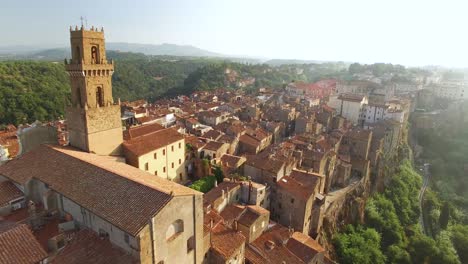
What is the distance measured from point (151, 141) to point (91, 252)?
17214 mm

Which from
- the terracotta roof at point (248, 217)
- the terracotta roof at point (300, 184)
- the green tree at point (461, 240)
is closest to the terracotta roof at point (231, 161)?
the terracotta roof at point (300, 184)

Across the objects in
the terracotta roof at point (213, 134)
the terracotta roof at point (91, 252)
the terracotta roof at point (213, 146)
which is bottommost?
the terracotta roof at point (213, 134)

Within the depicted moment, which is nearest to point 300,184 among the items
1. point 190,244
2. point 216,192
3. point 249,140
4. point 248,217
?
point 248,217

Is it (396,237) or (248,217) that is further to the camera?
(396,237)

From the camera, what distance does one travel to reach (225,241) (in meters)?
25.2

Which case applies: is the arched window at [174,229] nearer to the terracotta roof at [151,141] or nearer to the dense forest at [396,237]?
the terracotta roof at [151,141]

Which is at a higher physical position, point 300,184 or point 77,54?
point 77,54

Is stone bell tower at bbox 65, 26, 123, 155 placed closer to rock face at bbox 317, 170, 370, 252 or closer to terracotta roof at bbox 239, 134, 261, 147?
terracotta roof at bbox 239, 134, 261, 147

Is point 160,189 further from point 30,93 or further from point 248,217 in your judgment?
point 30,93

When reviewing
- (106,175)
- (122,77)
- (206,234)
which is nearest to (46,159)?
(106,175)

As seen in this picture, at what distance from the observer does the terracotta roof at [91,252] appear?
18.5m

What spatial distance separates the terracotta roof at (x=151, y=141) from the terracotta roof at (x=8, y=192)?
1005 cm

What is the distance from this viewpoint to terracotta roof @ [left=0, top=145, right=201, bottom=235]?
18.6m

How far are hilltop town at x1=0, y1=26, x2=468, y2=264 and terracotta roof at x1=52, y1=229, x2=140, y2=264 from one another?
7cm
